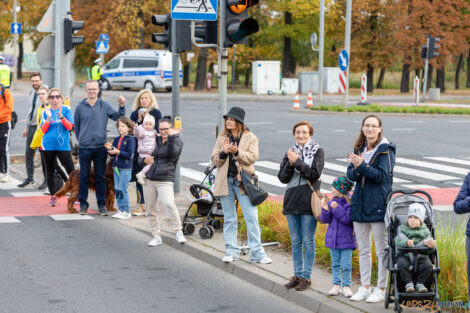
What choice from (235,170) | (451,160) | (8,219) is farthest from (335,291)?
(451,160)

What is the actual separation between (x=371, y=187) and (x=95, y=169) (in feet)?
19.3

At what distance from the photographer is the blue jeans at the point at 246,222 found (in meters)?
8.33

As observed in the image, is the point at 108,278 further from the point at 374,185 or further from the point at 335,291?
the point at 374,185

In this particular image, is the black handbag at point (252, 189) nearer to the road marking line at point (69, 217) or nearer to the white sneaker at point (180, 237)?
the white sneaker at point (180, 237)

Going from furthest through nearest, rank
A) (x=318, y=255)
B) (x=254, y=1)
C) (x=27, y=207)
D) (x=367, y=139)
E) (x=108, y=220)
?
(x=27, y=207) < (x=108, y=220) < (x=254, y=1) < (x=318, y=255) < (x=367, y=139)

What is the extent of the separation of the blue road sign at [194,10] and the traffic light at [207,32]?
0.28 metres

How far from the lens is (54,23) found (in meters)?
15.4

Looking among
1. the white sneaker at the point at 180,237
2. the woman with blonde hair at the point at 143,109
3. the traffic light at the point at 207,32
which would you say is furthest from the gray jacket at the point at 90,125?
the white sneaker at the point at 180,237

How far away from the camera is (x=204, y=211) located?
32.7ft

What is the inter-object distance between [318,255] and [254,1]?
372 centimetres

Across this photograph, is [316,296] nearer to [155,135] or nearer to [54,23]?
[155,135]

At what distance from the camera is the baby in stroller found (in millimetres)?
6113

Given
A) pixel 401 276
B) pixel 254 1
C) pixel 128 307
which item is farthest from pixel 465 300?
pixel 254 1

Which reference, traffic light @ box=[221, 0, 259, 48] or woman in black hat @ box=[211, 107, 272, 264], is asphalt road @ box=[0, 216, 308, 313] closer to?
woman in black hat @ box=[211, 107, 272, 264]
